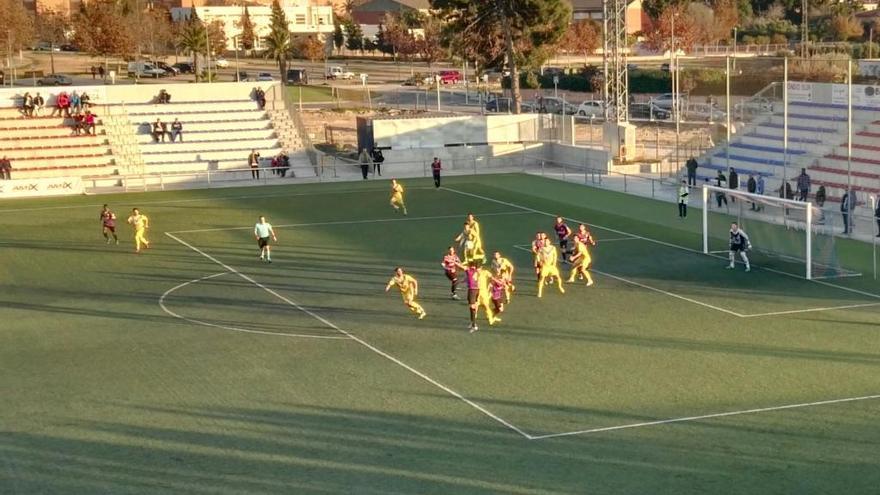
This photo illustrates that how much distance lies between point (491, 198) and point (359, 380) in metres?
25.6

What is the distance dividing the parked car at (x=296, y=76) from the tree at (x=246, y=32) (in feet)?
71.5

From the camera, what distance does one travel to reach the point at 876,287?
2844 cm

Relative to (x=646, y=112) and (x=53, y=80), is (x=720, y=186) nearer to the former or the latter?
(x=646, y=112)

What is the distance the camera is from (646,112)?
76938mm

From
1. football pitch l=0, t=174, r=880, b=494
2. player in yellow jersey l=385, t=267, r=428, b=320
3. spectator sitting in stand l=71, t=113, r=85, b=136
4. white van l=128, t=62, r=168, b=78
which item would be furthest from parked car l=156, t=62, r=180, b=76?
player in yellow jersey l=385, t=267, r=428, b=320

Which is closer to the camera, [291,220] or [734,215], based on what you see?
[734,215]

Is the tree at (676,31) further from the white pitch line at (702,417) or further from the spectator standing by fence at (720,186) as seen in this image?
the white pitch line at (702,417)

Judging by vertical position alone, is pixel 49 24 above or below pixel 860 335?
above

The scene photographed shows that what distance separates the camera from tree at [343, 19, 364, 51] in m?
133

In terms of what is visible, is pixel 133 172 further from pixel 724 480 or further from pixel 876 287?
pixel 724 480

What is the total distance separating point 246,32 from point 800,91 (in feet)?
285

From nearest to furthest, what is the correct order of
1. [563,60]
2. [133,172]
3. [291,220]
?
1. [291,220]
2. [133,172]
3. [563,60]

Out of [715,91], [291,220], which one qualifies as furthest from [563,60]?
[291,220]

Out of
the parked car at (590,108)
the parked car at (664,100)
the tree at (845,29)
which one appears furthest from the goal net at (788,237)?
the tree at (845,29)
